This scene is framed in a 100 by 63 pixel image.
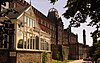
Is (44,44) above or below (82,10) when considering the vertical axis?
below

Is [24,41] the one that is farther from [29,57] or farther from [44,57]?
[44,57]

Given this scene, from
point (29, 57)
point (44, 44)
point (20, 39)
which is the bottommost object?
point (29, 57)

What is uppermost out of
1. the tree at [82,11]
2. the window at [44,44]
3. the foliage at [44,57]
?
the tree at [82,11]

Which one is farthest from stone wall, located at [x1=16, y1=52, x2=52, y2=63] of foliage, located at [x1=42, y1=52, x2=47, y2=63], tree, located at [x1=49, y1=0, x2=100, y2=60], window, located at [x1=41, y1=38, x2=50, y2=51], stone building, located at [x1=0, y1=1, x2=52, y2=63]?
tree, located at [x1=49, y1=0, x2=100, y2=60]

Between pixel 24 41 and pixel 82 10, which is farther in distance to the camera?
pixel 24 41

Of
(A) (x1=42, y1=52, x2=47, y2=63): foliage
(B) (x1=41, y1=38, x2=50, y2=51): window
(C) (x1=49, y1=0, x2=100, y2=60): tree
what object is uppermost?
(C) (x1=49, y1=0, x2=100, y2=60): tree

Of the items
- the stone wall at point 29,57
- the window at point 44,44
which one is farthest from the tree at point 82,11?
the window at point 44,44

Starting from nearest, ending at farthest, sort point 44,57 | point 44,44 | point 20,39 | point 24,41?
1. point 20,39
2. point 24,41
3. point 44,57
4. point 44,44

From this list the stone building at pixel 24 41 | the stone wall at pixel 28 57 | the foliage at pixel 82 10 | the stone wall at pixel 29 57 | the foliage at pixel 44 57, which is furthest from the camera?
the foliage at pixel 44 57

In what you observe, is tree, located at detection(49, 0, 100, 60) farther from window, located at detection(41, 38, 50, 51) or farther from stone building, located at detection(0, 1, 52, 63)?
window, located at detection(41, 38, 50, 51)

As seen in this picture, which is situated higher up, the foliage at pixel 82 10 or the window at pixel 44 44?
the foliage at pixel 82 10

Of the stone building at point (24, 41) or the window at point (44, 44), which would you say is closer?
the stone building at point (24, 41)

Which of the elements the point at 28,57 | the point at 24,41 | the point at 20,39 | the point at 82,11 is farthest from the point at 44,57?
the point at 82,11

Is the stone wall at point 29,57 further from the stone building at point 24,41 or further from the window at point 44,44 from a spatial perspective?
the window at point 44,44
